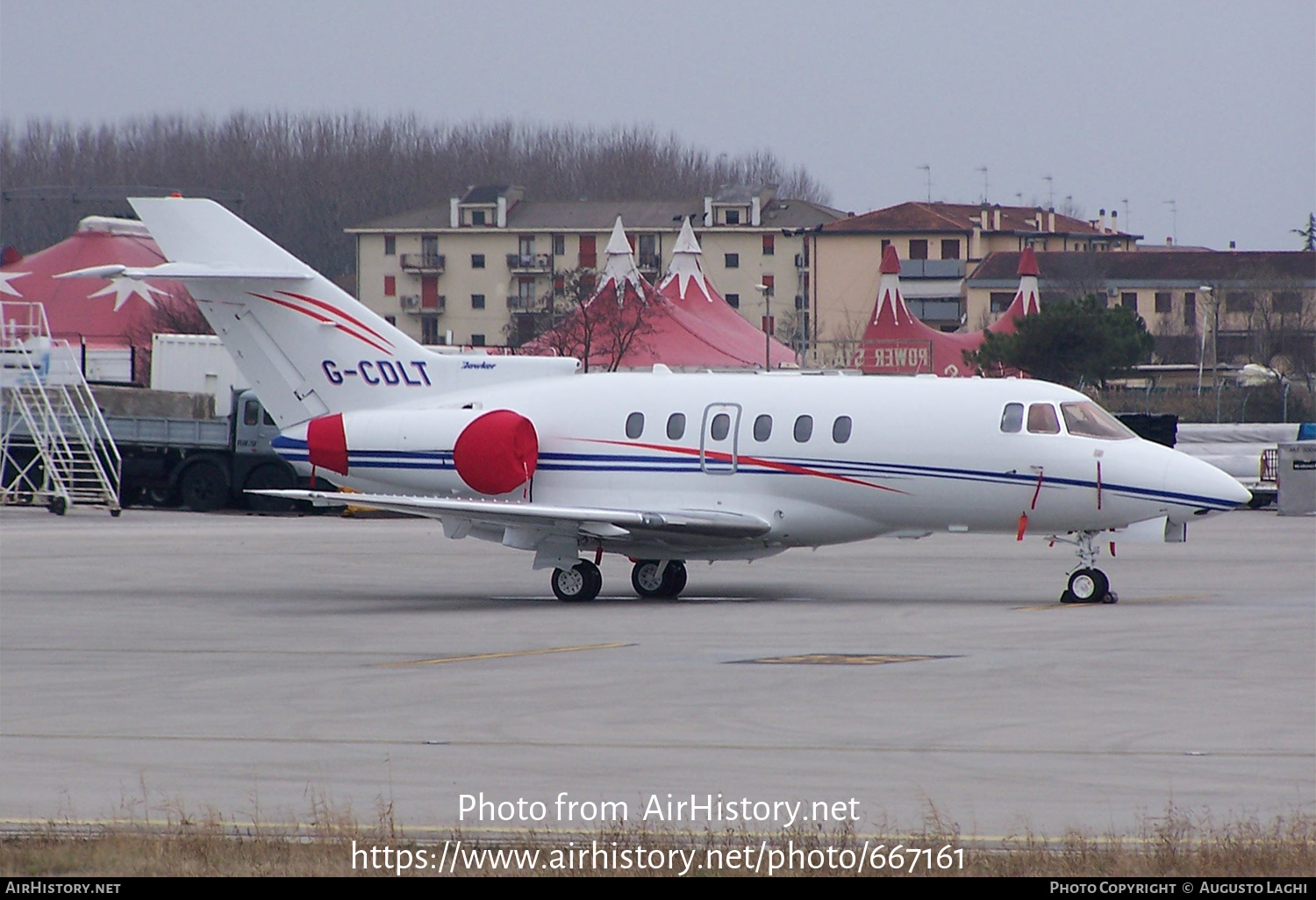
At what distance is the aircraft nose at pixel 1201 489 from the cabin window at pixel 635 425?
21.0ft

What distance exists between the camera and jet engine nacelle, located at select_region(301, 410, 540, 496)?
73.7 ft

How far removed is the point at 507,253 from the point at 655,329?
188 feet

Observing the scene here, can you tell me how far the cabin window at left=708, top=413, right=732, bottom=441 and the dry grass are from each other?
44.1ft

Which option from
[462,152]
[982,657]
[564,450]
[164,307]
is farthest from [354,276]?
[982,657]

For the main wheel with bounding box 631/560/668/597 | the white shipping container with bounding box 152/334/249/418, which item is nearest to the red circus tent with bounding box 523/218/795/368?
the white shipping container with bounding box 152/334/249/418

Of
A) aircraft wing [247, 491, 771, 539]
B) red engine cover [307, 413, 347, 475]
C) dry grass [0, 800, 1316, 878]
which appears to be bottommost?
dry grass [0, 800, 1316, 878]

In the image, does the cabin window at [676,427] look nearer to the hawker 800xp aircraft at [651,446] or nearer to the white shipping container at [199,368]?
the hawker 800xp aircraft at [651,446]

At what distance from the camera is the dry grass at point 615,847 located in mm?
7672

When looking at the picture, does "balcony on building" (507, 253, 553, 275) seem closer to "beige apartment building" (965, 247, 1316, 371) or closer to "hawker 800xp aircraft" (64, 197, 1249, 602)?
"beige apartment building" (965, 247, 1316, 371)

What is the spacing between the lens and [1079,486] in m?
20.6

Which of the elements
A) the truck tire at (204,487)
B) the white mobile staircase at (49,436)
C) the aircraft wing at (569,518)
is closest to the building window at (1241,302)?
the truck tire at (204,487)

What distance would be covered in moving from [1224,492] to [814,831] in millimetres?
13046

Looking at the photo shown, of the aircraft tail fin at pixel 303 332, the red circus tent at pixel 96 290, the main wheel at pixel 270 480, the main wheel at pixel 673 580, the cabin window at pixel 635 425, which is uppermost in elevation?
the red circus tent at pixel 96 290

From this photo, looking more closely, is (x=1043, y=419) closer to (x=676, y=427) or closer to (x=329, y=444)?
(x=676, y=427)
